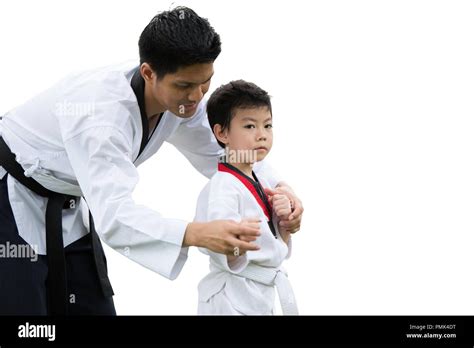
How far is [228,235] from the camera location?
3.62 m

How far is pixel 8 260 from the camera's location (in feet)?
13.6

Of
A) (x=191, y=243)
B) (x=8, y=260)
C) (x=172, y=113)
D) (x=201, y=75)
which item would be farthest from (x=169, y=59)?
(x=8, y=260)

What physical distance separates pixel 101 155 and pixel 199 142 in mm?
840

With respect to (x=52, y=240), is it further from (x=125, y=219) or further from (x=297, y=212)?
(x=297, y=212)

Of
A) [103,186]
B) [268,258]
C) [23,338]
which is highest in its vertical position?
[103,186]

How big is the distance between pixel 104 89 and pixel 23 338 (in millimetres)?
1057

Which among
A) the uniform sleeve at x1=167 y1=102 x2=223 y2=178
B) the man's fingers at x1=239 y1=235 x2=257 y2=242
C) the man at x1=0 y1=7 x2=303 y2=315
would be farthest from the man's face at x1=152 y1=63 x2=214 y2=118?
the man's fingers at x1=239 y1=235 x2=257 y2=242

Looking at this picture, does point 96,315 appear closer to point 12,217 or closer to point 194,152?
point 12,217

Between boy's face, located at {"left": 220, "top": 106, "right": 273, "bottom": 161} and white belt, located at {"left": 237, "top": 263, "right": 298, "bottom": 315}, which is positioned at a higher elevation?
boy's face, located at {"left": 220, "top": 106, "right": 273, "bottom": 161}

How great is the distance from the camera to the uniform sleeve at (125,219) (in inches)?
147

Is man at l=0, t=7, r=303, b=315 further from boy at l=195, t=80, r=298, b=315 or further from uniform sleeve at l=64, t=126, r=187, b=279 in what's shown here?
boy at l=195, t=80, r=298, b=315

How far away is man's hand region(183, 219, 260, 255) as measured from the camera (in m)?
3.62

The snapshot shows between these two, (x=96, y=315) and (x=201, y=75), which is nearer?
(x=201, y=75)

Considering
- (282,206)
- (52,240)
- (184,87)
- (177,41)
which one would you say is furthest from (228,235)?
(52,240)
